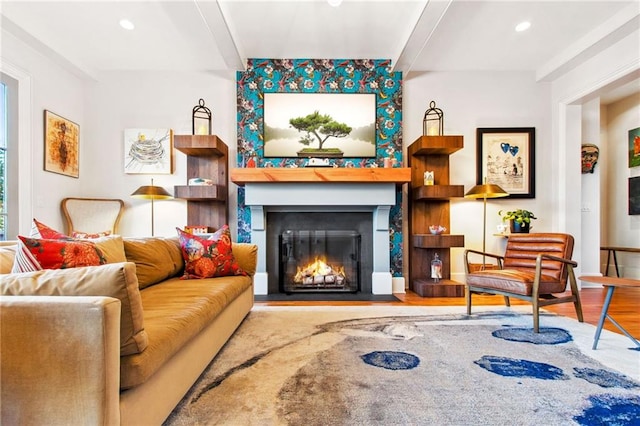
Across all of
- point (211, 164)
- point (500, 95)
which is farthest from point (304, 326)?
point (500, 95)

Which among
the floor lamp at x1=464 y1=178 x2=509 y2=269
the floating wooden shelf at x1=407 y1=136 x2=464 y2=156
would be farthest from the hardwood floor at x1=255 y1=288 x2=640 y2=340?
the floating wooden shelf at x1=407 y1=136 x2=464 y2=156

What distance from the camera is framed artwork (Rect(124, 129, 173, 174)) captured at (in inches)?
166

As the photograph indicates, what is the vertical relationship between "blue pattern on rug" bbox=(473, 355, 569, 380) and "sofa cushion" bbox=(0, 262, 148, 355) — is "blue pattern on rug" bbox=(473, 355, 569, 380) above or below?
below

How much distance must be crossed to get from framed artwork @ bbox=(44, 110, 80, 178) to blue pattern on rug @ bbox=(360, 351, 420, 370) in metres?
4.09

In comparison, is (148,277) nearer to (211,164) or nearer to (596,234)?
(211,164)

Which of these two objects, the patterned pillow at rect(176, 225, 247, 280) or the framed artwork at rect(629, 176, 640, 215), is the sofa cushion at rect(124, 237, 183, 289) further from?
the framed artwork at rect(629, 176, 640, 215)

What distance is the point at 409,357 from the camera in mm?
1931

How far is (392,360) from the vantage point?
6.18 ft

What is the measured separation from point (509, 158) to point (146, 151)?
4.91 metres

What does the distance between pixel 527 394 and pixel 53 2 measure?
188 inches

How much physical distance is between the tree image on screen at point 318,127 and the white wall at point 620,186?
4456 millimetres

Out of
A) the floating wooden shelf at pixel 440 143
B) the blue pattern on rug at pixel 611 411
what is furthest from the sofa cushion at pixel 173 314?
the floating wooden shelf at pixel 440 143

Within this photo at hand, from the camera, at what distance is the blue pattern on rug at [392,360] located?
1.81 meters

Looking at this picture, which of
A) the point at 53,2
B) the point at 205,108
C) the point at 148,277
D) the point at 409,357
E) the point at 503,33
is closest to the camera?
the point at 409,357
